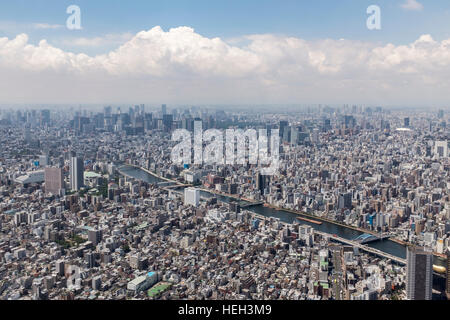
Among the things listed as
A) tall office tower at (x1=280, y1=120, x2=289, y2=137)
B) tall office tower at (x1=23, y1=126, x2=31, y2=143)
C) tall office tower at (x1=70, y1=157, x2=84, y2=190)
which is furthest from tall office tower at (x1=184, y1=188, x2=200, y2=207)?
tall office tower at (x1=23, y1=126, x2=31, y2=143)

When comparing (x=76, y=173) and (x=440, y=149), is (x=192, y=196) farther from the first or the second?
(x=440, y=149)

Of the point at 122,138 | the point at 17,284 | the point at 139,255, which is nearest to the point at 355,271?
the point at 139,255

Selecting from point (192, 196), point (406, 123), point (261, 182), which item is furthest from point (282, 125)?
point (192, 196)

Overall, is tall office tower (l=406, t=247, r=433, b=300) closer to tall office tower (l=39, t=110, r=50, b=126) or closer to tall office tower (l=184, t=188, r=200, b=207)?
tall office tower (l=184, t=188, r=200, b=207)

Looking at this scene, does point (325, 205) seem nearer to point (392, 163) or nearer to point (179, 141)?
point (392, 163)

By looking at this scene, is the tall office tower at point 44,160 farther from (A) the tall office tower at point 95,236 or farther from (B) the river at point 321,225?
(A) the tall office tower at point 95,236

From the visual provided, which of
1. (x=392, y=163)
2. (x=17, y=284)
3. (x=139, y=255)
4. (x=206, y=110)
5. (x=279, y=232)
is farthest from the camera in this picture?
(x=392, y=163)
